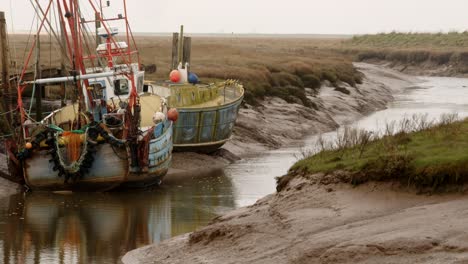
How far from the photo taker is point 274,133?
41.8 m

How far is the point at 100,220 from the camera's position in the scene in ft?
75.4

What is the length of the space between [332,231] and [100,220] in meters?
9.74

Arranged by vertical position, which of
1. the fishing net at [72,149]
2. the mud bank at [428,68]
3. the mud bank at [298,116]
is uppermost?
the fishing net at [72,149]

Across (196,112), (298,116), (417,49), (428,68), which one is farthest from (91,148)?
(417,49)

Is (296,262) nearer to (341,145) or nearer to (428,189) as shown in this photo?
(428,189)

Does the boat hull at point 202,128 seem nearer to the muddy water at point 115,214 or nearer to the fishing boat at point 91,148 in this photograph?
the muddy water at point 115,214

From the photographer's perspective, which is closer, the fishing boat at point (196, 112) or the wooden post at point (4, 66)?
the wooden post at point (4, 66)

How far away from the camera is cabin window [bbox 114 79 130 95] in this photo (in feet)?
102

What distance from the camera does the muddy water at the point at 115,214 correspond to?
62.6 feet

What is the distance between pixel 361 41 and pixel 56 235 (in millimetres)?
130729

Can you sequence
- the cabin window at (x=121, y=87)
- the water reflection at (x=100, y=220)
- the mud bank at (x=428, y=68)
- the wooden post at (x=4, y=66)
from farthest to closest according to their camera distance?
the mud bank at (x=428, y=68) → the cabin window at (x=121, y=87) → the wooden post at (x=4, y=66) → the water reflection at (x=100, y=220)

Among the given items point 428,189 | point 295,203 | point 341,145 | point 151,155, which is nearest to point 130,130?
point 151,155

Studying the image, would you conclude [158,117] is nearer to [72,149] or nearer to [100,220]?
[72,149]

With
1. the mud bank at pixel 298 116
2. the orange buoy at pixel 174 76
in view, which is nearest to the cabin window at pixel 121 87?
the orange buoy at pixel 174 76
